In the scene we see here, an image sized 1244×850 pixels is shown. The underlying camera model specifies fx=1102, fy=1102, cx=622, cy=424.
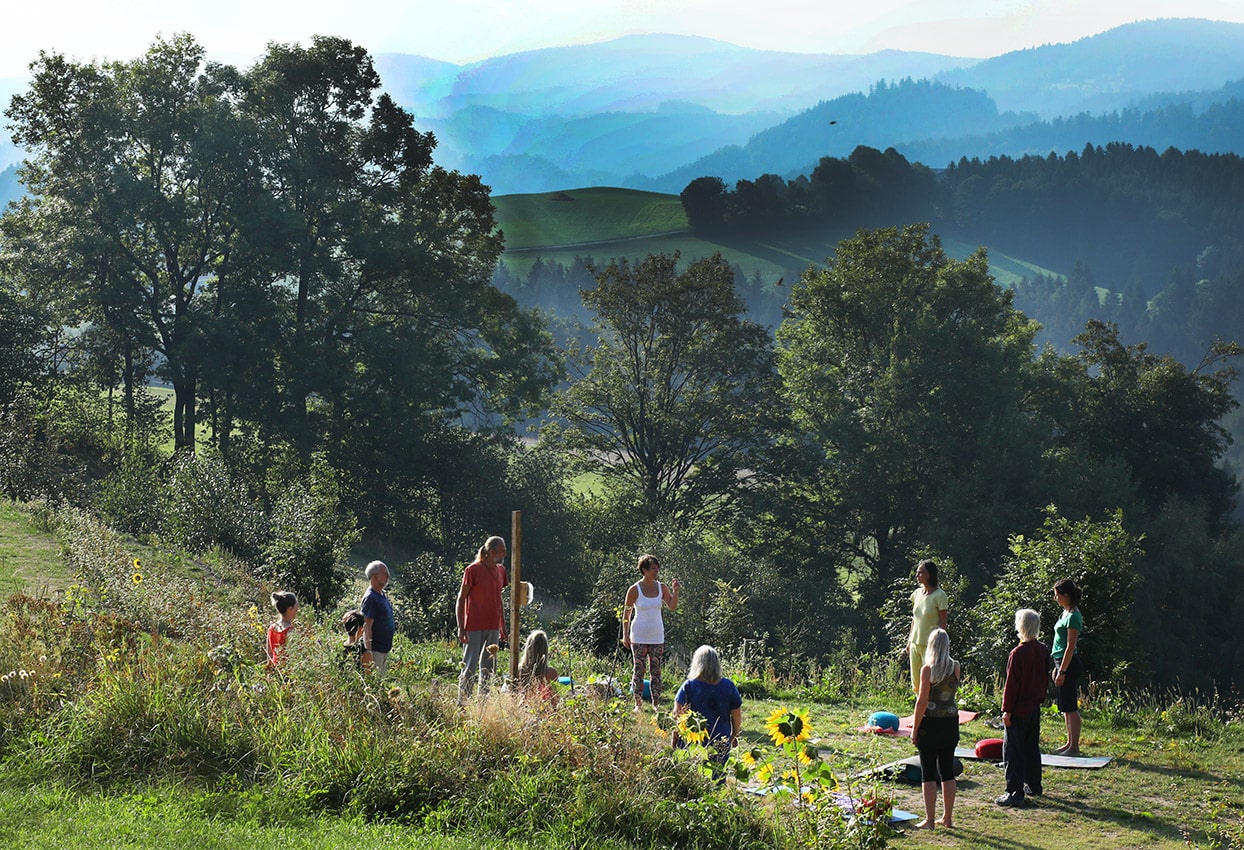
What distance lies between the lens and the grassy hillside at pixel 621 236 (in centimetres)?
10000

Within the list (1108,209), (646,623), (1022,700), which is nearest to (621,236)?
(1108,209)

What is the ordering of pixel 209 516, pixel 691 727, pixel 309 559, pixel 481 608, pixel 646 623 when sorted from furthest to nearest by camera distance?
pixel 209 516 → pixel 309 559 → pixel 646 623 → pixel 481 608 → pixel 691 727

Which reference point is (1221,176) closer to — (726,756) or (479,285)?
(479,285)

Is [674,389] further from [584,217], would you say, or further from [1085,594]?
[584,217]

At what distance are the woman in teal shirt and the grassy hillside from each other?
86241 millimetres

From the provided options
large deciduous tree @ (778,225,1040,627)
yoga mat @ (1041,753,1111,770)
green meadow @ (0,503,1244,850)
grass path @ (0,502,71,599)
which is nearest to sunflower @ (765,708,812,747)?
green meadow @ (0,503,1244,850)

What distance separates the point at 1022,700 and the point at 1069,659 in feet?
4.98

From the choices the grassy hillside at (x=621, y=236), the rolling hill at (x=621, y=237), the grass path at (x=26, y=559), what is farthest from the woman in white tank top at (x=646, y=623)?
the grassy hillside at (x=621, y=236)

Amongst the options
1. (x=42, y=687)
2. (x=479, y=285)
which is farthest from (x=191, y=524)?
(x=479, y=285)

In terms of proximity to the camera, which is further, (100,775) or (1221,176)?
(1221,176)

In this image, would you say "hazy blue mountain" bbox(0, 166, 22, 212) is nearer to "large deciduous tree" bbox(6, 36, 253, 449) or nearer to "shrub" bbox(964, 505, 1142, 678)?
"large deciduous tree" bbox(6, 36, 253, 449)

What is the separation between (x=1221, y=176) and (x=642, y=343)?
11495cm

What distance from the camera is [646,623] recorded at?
465 inches

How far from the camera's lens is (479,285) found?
44250mm
